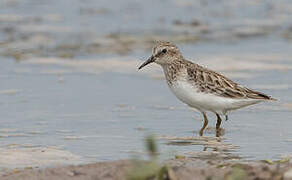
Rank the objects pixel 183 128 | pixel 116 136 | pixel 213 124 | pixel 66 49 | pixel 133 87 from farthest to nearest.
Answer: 1. pixel 66 49
2. pixel 133 87
3. pixel 213 124
4. pixel 183 128
5. pixel 116 136

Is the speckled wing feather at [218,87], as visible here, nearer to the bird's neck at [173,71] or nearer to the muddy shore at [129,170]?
the bird's neck at [173,71]

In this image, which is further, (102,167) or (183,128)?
(183,128)

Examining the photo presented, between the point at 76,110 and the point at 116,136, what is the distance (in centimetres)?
137

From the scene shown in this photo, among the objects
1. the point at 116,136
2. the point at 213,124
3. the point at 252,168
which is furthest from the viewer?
the point at 213,124

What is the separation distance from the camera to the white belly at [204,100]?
24.2ft

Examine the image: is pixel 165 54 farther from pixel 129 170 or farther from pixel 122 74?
pixel 129 170

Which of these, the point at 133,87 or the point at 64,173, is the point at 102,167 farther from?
the point at 133,87

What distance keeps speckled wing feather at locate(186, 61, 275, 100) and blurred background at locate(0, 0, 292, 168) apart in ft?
1.13

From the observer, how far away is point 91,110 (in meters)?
8.13

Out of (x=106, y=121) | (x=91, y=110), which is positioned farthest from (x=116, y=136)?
(x=91, y=110)

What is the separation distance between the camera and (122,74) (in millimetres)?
9984

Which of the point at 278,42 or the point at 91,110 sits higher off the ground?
the point at 278,42

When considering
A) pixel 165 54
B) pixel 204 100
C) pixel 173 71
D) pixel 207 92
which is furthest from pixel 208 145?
pixel 165 54

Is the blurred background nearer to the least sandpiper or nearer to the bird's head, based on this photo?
the least sandpiper
